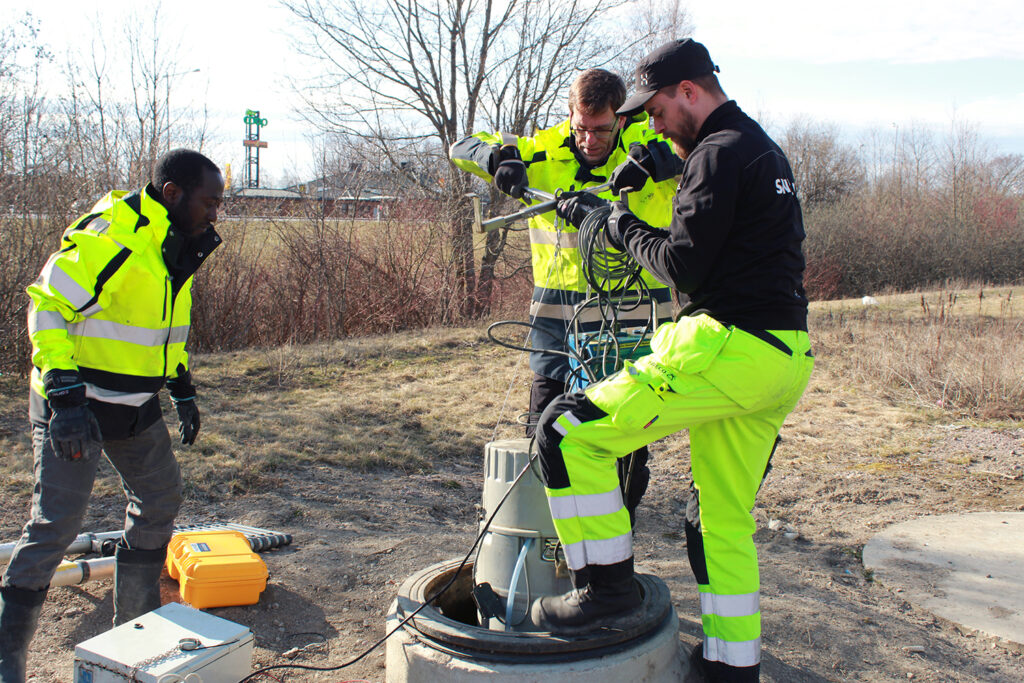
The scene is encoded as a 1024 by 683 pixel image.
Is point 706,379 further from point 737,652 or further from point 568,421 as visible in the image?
point 737,652

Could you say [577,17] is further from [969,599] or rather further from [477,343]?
[969,599]

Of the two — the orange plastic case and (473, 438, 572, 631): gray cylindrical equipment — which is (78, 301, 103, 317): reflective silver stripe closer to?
the orange plastic case

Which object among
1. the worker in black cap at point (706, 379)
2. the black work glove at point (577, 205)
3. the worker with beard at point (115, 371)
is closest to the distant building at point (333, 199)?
the worker with beard at point (115, 371)

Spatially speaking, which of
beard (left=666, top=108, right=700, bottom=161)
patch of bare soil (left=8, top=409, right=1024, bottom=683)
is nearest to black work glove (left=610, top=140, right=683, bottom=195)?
beard (left=666, top=108, right=700, bottom=161)

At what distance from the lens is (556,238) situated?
358cm

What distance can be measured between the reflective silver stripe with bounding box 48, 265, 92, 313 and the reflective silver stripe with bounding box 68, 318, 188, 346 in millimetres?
151

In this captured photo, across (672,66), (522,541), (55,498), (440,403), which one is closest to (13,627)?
(55,498)

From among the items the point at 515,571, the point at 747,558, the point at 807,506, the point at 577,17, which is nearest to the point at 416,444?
the point at 807,506

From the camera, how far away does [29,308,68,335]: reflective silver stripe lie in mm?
2914

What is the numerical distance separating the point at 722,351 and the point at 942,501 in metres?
3.89

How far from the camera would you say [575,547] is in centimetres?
270

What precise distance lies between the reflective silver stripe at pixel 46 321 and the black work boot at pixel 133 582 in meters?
1.08

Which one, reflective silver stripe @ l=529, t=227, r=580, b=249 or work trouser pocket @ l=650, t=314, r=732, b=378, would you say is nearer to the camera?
work trouser pocket @ l=650, t=314, r=732, b=378

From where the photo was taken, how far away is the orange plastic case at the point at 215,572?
3.71 metres
